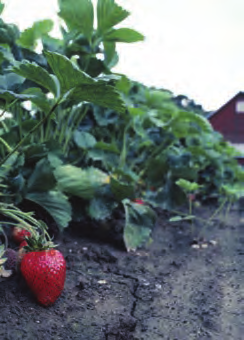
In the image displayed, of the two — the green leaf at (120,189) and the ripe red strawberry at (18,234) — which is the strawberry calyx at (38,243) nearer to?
the ripe red strawberry at (18,234)

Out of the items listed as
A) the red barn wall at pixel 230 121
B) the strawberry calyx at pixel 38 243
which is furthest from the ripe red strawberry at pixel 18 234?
the red barn wall at pixel 230 121

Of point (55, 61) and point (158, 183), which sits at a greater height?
point (55, 61)

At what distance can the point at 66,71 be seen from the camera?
0.56m

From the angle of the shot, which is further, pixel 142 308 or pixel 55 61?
pixel 142 308

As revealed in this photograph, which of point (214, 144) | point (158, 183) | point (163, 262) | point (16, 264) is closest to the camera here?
point (16, 264)

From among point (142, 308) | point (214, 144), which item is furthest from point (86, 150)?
point (214, 144)

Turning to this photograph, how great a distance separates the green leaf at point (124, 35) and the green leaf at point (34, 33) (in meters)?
0.20

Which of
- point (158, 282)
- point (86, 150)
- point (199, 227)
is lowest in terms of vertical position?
point (199, 227)

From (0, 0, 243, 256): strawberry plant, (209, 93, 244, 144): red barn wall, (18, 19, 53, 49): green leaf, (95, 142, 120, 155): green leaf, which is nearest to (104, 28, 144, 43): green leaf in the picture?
(0, 0, 243, 256): strawberry plant

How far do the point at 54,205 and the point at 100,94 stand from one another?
370 millimetres

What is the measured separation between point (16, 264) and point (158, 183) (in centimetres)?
73

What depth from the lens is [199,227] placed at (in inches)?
55.2

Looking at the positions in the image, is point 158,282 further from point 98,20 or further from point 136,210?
point 98,20

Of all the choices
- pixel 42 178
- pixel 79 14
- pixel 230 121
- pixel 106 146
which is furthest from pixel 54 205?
pixel 230 121
